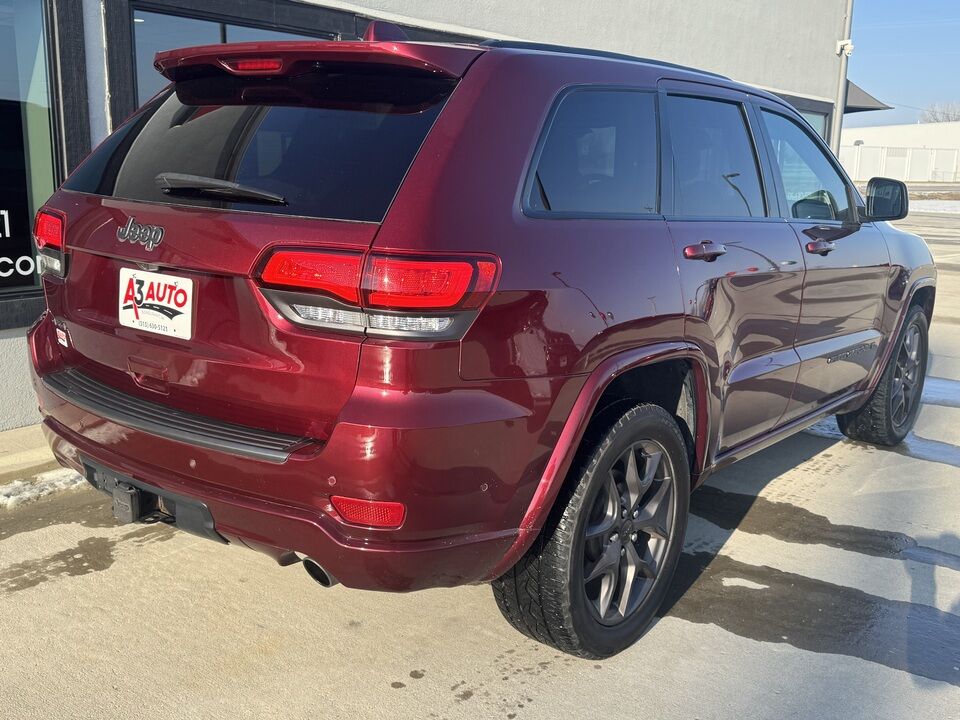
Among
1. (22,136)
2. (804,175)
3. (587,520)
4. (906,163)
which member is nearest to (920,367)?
(804,175)

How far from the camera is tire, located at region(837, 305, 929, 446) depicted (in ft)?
16.9

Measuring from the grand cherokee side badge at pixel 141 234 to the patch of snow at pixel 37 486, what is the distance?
6.64ft

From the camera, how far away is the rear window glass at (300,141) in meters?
2.36

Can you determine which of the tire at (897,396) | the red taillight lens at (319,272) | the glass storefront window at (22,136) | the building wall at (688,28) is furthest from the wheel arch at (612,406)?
the building wall at (688,28)

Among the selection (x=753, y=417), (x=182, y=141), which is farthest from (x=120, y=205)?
(x=753, y=417)

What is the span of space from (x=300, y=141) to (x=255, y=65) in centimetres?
31

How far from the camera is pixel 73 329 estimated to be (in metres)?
2.84

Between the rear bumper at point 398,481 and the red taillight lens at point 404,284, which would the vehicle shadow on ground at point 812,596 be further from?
the red taillight lens at point 404,284

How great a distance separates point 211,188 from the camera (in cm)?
248

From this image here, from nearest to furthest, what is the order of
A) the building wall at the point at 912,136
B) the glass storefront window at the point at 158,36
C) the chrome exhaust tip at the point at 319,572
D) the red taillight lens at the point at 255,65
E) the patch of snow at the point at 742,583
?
the chrome exhaust tip at the point at 319,572, the red taillight lens at the point at 255,65, the patch of snow at the point at 742,583, the glass storefront window at the point at 158,36, the building wall at the point at 912,136

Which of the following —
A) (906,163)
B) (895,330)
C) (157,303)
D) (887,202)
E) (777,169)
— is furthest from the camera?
(906,163)

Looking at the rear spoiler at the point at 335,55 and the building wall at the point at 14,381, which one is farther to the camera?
the building wall at the point at 14,381

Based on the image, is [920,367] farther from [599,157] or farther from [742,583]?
[599,157]

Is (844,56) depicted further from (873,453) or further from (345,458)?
(345,458)
